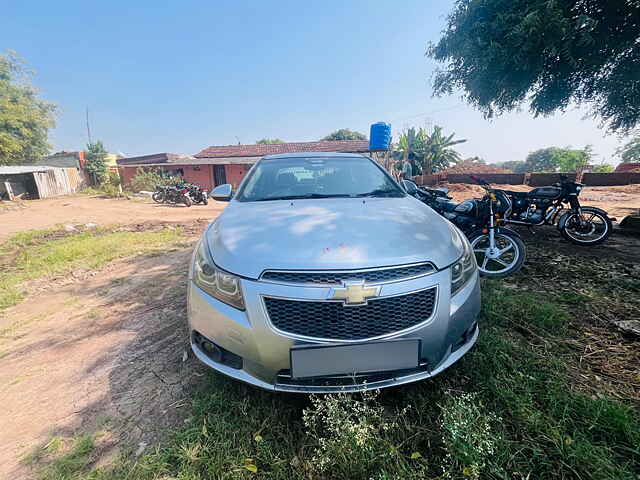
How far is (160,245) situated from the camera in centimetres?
541

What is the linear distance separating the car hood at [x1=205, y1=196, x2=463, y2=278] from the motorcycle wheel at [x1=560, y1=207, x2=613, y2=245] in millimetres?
3801

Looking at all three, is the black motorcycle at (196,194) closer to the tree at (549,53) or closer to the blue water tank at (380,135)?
the blue water tank at (380,135)

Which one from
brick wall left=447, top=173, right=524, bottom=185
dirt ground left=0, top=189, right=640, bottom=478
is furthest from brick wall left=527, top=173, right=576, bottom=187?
dirt ground left=0, top=189, right=640, bottom=478

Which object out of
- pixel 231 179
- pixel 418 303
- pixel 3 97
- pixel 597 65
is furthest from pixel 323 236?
pixel 3 97

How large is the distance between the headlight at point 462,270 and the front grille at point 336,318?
35cm

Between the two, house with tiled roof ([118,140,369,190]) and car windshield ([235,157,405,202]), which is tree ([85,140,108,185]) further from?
car windshield ([235,157,405,202])

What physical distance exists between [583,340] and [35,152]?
34026 mm

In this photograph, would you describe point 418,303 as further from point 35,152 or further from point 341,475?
point 35,152

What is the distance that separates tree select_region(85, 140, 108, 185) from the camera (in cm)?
2316

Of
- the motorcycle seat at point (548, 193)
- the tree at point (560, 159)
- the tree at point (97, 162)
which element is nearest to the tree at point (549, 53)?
the motorcycle seat at point (548, 193)

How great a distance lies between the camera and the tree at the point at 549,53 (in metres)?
4.02

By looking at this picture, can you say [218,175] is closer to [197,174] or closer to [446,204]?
[197,174]

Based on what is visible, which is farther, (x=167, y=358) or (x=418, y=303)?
(x=167, y=358)

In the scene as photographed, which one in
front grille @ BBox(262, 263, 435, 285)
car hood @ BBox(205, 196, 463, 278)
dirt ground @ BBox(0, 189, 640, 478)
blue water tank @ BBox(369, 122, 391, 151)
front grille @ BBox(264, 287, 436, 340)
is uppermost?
blue water tank @ BBox(369, 122, 391, 151)
